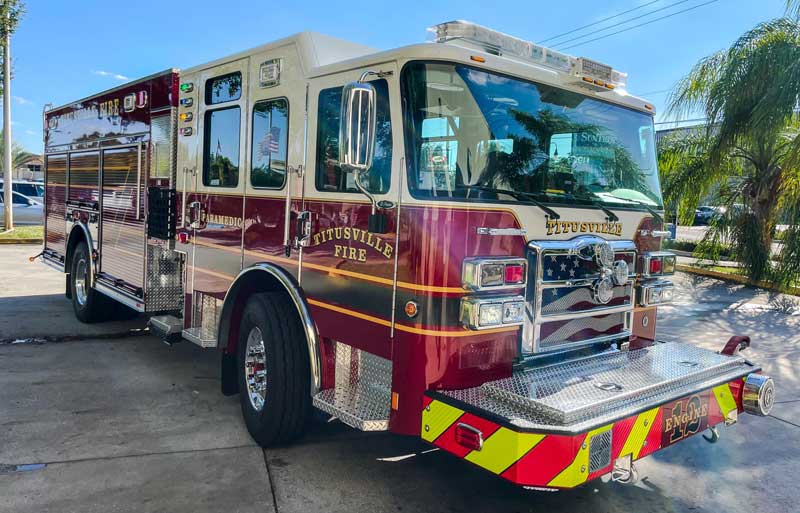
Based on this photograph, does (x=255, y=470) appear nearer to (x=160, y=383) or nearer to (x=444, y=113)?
(x=160, y=383)

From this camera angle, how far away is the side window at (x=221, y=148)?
4805 millimetres

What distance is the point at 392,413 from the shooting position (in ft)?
11.1

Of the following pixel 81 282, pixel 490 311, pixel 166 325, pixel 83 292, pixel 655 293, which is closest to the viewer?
→ pixel 490 311

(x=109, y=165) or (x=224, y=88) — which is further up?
(x=224, y=88)

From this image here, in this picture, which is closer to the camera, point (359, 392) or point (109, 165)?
point (359, 392)

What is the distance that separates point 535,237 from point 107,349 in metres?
5.02

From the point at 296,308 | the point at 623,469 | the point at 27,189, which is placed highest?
the point at 27,189

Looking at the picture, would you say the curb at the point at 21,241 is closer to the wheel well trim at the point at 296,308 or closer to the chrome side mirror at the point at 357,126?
the wheel well trim at the point at 296,308

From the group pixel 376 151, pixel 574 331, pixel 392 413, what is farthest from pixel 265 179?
pixel 574 331

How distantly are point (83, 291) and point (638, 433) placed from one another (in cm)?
682

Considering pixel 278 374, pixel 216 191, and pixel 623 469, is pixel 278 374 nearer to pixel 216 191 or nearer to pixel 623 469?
pixel 216 191

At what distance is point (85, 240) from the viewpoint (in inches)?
300

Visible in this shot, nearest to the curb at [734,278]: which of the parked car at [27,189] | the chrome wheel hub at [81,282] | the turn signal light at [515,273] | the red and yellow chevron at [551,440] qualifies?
the red and yellow chevron at [551,440]

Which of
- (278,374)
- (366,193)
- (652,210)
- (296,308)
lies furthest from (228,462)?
(652,210)
